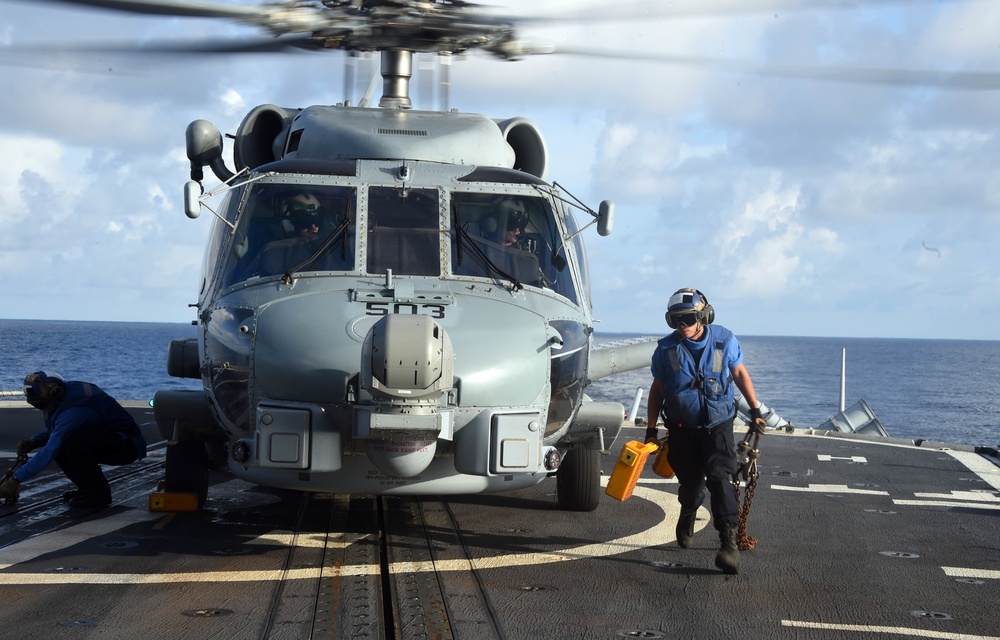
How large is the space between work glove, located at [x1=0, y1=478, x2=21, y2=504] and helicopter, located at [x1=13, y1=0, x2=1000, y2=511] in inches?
46.7

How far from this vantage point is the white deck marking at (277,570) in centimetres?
623

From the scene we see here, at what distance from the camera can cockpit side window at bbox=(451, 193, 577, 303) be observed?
782 cm

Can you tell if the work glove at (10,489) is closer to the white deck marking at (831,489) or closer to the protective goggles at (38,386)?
the protective goggles at (38,386)

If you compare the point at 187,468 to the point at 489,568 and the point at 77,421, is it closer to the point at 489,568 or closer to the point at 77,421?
the point at 77,421

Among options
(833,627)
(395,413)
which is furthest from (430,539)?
(833,627)

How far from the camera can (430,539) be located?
758cm

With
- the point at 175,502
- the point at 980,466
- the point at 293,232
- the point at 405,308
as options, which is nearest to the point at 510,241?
the point at 405,308

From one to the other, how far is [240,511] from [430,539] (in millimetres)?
1829

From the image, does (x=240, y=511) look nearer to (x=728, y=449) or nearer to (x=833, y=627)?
(x=728, y=449)

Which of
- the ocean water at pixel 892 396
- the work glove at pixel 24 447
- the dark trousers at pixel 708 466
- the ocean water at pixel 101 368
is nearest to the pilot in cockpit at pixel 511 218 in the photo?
the dark trousers at pixel 708 466

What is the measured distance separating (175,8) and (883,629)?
4845mm

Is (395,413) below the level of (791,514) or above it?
above

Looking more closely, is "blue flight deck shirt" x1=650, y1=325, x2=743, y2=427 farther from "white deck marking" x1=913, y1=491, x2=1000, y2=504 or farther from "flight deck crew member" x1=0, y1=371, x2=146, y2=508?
"flight deck crew member" x1=0, y1=371, x2=146, y2=508

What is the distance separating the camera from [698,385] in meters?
6.92
